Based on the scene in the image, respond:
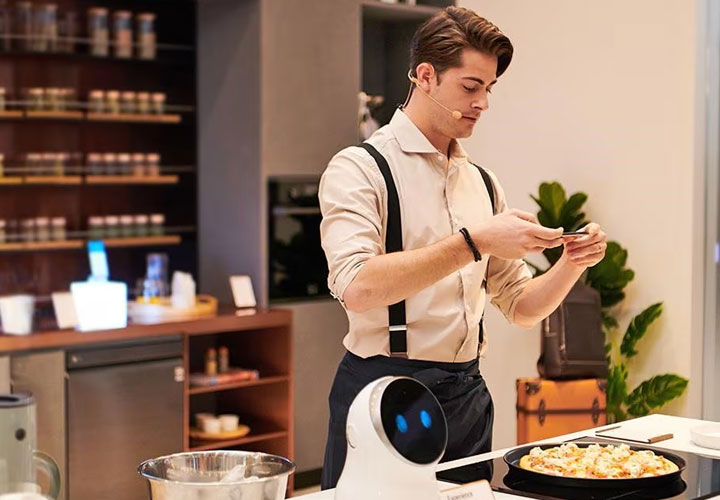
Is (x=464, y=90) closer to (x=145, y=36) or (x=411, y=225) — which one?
(x=411, y=225)

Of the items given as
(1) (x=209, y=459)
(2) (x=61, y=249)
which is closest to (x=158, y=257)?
(2) (x=61, y=249)

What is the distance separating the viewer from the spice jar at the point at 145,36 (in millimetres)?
5922

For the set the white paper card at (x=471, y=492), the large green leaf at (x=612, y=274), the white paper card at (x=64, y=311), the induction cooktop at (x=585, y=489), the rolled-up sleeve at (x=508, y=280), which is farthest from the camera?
the white paper card at (x=64, y=311)

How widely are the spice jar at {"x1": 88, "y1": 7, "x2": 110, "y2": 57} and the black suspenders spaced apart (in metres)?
3.61

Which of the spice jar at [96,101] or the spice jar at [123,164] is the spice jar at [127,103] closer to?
the spice jar at [96,101]

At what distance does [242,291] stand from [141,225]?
83 centimetres

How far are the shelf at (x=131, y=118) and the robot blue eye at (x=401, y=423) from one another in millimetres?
4450

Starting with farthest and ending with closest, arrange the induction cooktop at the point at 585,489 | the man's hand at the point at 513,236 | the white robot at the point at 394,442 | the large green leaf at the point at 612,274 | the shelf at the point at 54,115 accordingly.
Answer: the shelf at the point at 54,115
the large green leaf at the point at 612,274
the man's hand at the point at 513,236
the induction cooktop at the point at 585,489
the white robot at the point at 394,442

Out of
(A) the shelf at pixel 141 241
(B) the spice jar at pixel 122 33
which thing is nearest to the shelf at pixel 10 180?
(A) the shelf at pixel 141 241

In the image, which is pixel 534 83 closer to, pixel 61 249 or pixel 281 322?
pixel 281 322

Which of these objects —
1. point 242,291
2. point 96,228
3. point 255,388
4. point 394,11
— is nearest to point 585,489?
point 242,291

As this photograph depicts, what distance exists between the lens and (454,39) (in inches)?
98.3

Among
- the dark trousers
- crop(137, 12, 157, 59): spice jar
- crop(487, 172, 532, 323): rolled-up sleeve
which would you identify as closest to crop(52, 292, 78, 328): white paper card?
crop(137, 12, 157, 59): spice jar

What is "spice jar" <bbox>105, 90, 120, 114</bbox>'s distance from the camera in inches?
229
